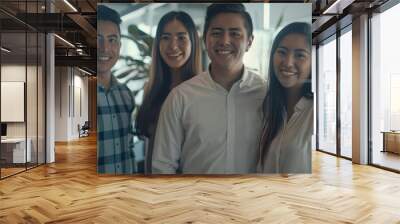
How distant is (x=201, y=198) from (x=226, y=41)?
2801 mm

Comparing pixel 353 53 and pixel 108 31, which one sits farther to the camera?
pixel 353 53

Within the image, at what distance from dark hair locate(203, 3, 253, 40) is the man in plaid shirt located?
5.02 ft

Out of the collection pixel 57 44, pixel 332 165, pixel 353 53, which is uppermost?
pixel 57 44

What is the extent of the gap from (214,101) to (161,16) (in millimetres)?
1719

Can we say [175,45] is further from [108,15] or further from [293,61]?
[293,61]

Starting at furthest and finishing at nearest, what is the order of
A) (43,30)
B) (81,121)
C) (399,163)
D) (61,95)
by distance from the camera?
1. (81,121)
2. (61,95)
3. (43,30)
4. (399,163)

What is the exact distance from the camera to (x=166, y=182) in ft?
20.4

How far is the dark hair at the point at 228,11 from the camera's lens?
255 inches

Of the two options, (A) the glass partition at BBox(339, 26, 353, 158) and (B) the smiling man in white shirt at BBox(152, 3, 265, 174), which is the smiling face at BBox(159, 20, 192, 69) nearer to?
(B) the smiling man in white shirt at BBox(152, 3, 265, 174)

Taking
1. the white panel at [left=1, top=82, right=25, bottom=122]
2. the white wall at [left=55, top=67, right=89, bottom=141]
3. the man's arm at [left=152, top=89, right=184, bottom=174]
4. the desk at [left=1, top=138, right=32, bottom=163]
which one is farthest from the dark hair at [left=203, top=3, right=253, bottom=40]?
the white wall at [left=55, top=67, right=89, bottom=141]

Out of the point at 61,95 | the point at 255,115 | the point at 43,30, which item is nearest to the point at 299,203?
the point at 255,115

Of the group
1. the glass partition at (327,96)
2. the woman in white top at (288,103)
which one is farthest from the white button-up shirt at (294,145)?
the glass partition at (327,96)

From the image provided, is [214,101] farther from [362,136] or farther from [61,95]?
[61,95]

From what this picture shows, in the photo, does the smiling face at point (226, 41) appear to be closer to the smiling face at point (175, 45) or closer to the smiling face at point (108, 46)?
the smiling face at point (175, 45)
